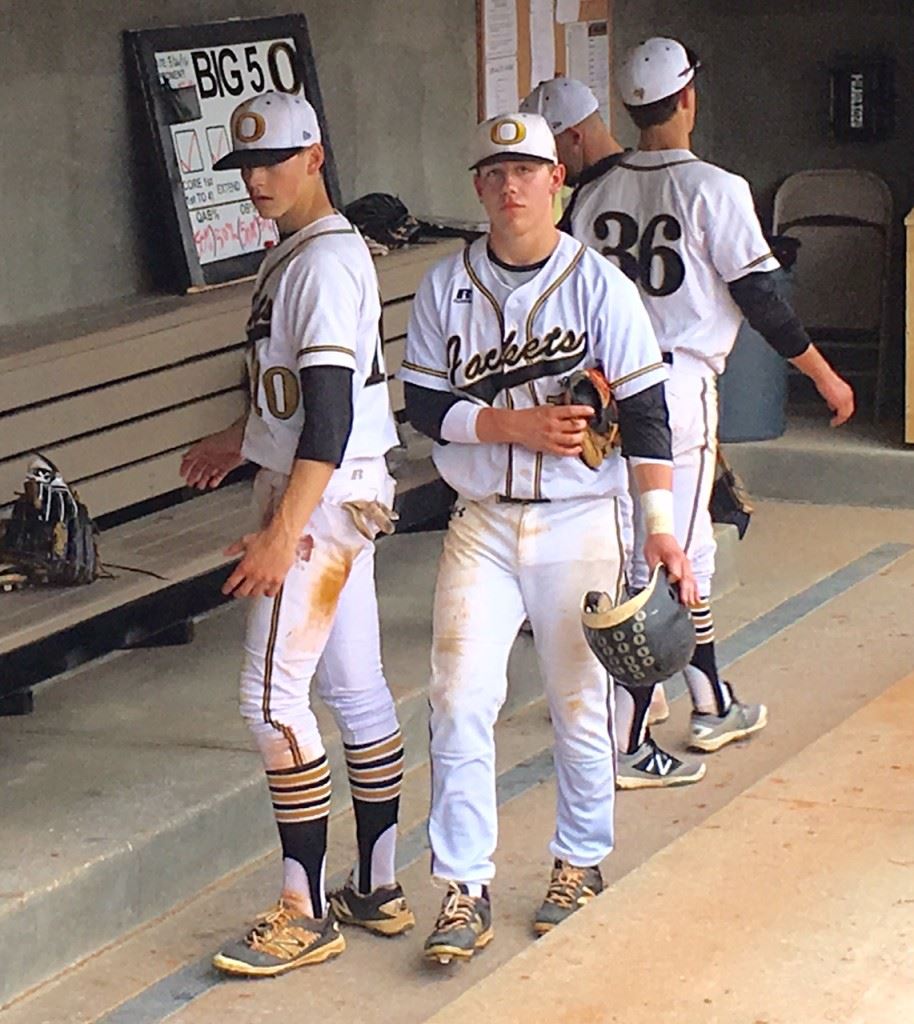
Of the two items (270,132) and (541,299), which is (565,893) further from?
(270,132)

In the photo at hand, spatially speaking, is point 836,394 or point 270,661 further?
point 836,394

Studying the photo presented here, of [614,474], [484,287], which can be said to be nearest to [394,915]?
[614,474]

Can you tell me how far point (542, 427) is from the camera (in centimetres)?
368

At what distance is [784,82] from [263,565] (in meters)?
5.76

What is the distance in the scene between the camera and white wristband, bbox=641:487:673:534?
3777 mm

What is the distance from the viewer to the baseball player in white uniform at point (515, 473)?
3.76 m

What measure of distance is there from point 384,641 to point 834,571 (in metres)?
1.94

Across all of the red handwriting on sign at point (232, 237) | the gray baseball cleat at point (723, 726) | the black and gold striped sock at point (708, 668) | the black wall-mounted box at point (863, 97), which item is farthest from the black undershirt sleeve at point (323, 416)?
the black wall-mounted box at point (863, 97)

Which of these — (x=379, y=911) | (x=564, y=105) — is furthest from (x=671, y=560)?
(x=564, y=105)

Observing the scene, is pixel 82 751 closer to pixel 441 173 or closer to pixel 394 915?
pixel 394 915

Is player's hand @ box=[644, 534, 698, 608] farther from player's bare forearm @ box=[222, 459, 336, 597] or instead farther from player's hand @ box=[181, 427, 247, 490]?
player's hand @ box=[181, 427, 247, 490]

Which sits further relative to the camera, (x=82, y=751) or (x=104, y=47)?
(x=104, y=47)

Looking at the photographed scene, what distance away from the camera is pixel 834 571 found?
22.3 ft

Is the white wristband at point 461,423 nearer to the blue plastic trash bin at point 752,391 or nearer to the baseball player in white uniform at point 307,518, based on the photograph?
the baseball player in white uniform at point 307,518
